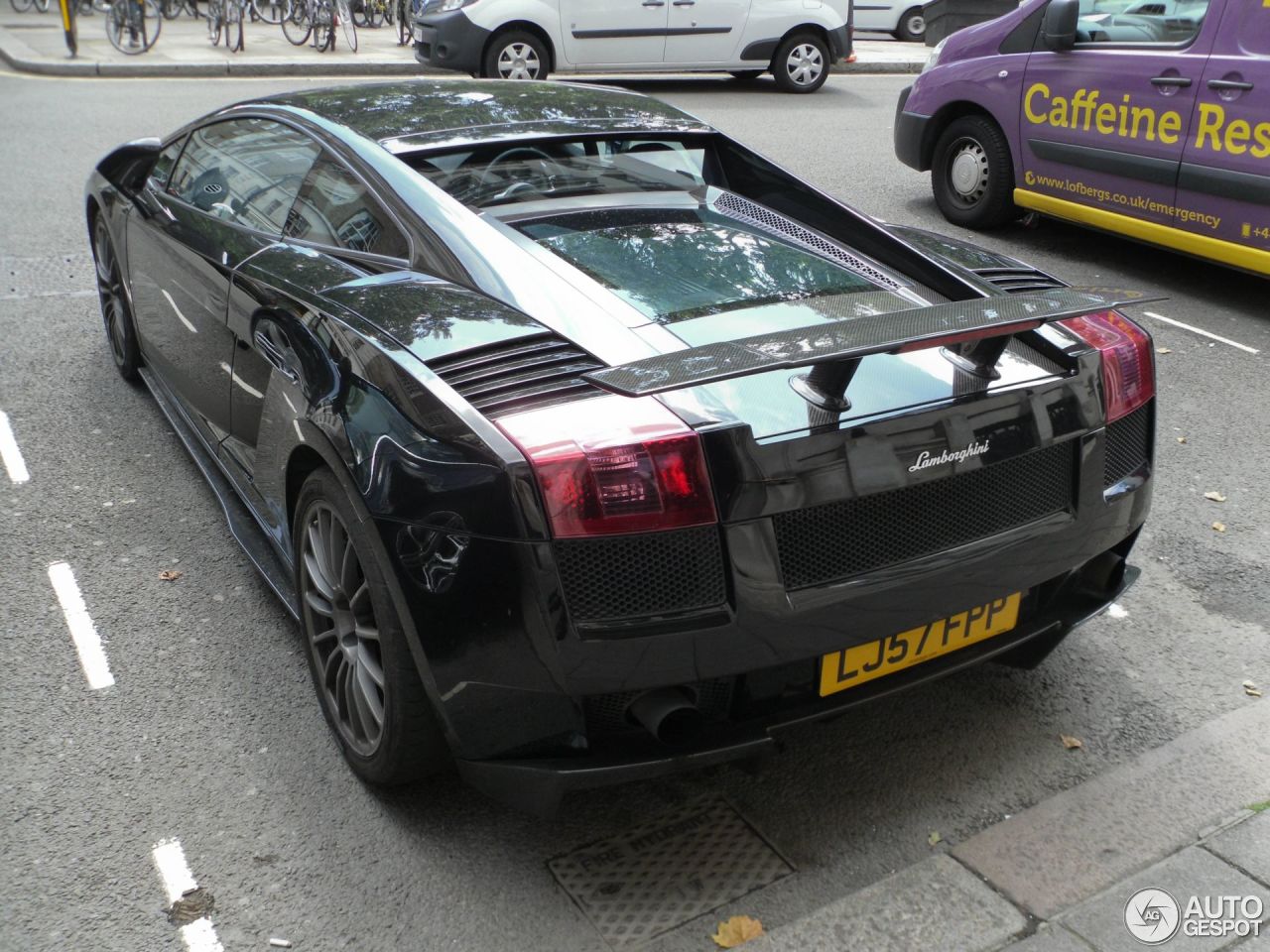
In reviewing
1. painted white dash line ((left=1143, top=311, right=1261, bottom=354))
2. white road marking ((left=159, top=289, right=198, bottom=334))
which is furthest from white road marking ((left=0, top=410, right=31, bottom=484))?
painted white dash line ((left=1143, top=311, right=1261, bottom=354))

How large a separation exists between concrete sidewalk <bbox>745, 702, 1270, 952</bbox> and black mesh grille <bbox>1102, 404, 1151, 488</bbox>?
2.40 feet

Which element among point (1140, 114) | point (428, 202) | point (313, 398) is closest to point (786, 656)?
point (313, 398)

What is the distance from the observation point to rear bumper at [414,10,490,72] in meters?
12.9

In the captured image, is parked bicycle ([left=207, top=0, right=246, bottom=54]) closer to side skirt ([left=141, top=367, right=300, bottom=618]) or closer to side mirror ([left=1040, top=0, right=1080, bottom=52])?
side mirror ([left=1040, top=0, right=1080, bottom=52])

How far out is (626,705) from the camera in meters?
2.32

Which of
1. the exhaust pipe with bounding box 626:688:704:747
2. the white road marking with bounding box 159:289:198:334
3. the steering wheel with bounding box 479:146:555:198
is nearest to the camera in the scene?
the exhaust pipe with bounding box 626:688:704:747

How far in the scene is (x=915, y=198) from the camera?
8.70m

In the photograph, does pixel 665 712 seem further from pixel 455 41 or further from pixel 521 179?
pixel 455 41

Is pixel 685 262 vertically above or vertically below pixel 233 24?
below

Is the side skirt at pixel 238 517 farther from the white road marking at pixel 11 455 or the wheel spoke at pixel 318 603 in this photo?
the white road marking at pixel 11 455

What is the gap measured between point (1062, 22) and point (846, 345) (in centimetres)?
547

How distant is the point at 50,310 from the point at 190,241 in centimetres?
279

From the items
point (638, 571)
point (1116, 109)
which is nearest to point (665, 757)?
point (638, 571)

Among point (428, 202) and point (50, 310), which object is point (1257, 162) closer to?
point (428, 202)
